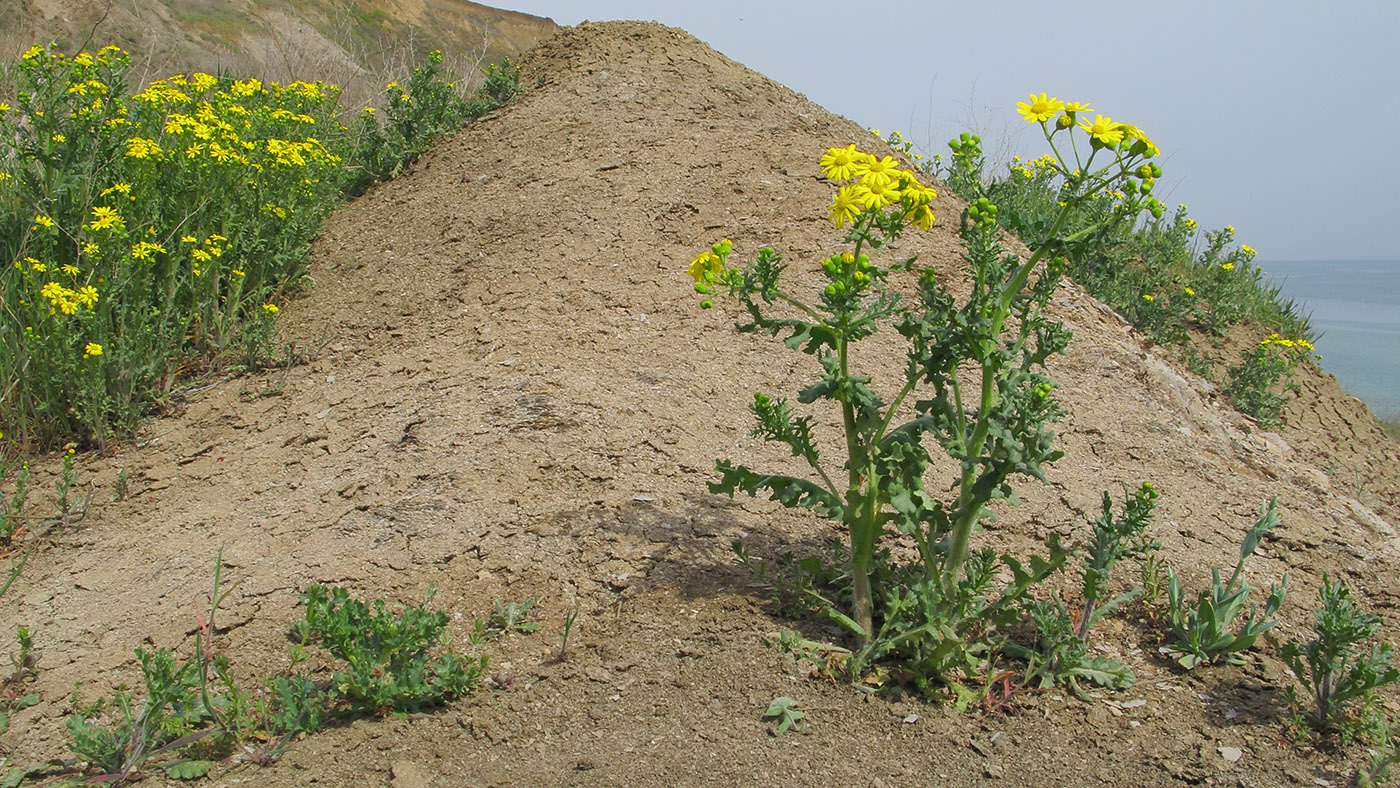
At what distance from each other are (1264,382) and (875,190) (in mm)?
3884

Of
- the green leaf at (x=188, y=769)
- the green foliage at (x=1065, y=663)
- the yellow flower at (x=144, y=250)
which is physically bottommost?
the green leaf at (x=188, y=769)

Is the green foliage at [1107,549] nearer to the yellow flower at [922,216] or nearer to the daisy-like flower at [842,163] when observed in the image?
the yellow flower at [922,216]

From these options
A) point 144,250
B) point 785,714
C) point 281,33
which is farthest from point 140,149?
point 281,33

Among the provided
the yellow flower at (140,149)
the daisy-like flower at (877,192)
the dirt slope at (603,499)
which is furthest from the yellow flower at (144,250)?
the daisy-like flower at (877,192)

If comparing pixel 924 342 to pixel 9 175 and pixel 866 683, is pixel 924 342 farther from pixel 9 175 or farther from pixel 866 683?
pixel 9 175

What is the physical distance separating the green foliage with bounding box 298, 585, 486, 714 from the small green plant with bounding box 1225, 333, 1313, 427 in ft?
14.0

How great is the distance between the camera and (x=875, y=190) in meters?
2.01

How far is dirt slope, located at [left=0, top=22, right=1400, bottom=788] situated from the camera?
2.12 m

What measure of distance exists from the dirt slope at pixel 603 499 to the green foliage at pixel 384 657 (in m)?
0.07

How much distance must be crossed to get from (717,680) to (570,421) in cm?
126

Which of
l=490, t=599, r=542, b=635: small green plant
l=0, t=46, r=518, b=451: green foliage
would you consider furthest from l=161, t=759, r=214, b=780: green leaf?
l=0, t=46, r=518, b=451: green foliage

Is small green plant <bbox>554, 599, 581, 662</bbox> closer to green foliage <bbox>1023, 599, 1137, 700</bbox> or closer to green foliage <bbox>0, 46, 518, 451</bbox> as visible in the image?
green foliage <bbox>1023, 599, 1137, 700</bbox>

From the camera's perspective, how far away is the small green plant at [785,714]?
2115 millimetres

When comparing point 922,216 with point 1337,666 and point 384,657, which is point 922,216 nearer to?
point 1337,666
